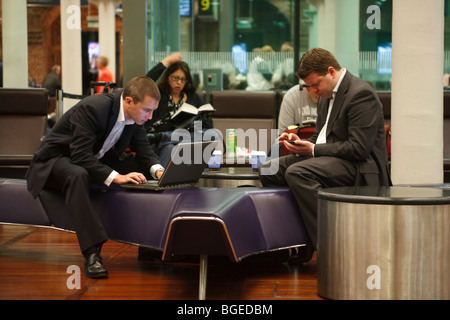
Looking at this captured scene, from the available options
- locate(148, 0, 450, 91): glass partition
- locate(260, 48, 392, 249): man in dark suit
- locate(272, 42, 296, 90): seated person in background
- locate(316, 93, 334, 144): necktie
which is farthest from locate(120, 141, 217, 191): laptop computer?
locate(272, 42, 296, 90): seated person in background

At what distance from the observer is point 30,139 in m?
7.14

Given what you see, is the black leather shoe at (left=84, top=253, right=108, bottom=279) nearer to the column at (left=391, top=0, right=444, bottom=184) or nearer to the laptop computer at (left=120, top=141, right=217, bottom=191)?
the laptop computer at (left=120, top=141, right=217, bottom=191)

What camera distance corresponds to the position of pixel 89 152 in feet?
12.6

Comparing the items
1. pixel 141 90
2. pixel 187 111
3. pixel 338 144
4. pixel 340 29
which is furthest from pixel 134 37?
pixel 338 144

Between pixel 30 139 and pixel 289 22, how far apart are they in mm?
3857

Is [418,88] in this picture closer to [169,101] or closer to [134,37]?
[169,101]

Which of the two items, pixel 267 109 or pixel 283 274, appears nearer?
pixel 283 274

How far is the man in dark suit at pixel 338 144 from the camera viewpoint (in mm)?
3656

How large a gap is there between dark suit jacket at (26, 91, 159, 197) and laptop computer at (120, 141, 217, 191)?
27 centimetres

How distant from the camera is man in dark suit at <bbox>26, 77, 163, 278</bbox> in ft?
12.2

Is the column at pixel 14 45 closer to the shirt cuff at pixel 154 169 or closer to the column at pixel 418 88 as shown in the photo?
the shirt cuff at pixel 154 169

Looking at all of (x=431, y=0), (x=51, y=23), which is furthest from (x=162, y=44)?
(x=51, y=23)
